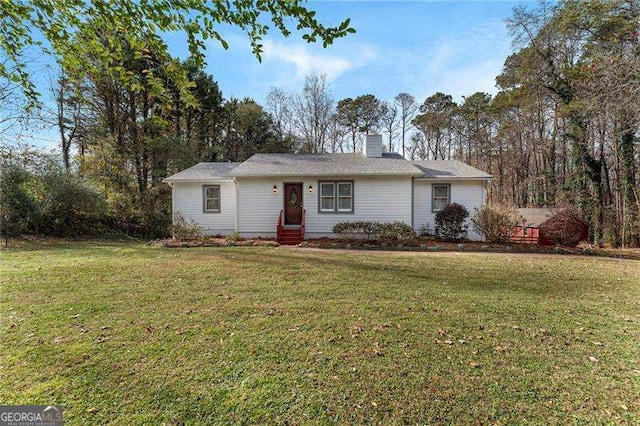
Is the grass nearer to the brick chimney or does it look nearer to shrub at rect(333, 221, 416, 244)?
shrub at rect(333, 221, 416, 244)

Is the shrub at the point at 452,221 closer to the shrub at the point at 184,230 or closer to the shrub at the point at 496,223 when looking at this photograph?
the shrub at the point at 496,223

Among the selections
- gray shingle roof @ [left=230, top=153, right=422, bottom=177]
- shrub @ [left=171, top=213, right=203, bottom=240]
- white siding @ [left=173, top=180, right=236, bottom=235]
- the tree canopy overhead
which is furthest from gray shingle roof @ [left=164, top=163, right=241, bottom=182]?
the tree canopy overhead

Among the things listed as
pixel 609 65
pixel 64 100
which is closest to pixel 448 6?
pixel 609 65

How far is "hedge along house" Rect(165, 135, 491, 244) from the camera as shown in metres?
12.4

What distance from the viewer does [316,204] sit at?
12.7m

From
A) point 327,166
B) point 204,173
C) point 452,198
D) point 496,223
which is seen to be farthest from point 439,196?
point 204,173

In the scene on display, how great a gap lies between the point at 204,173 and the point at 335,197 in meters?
6.58

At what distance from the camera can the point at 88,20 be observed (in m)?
3.15

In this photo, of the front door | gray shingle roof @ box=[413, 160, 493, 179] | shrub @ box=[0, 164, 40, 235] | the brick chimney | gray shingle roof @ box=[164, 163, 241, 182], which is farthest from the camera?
the brick chimney

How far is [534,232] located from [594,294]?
11.0 metres

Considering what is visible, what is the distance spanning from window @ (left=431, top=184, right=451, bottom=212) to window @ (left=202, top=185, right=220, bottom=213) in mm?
9871

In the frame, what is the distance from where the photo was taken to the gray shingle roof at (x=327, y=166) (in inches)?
482

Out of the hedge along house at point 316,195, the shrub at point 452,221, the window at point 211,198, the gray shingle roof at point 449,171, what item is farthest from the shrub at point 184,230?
the shrub at point 452,221

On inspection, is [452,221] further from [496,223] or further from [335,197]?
[335,197]
